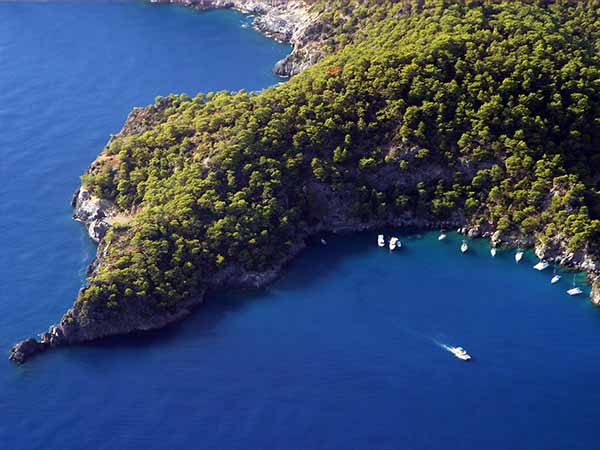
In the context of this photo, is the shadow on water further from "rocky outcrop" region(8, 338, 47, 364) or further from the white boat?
the white boat

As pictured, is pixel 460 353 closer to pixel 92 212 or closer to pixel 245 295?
pixel 245 295

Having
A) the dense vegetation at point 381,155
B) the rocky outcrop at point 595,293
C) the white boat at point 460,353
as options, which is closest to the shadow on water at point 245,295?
the dense vegetation at point 381,155

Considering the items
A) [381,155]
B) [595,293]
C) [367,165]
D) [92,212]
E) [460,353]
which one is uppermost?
[381,155]

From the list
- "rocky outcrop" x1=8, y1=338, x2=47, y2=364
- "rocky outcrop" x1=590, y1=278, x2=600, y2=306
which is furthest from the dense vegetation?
"rocky outcrop" x1=8, y1=338, x2=47, y2=364

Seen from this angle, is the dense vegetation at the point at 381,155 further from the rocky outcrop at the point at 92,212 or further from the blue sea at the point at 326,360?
the blue sea at the point at 326,360

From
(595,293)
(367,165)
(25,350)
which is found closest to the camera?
(25,350)

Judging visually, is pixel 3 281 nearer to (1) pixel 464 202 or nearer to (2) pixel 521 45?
(1) pixel 464 202

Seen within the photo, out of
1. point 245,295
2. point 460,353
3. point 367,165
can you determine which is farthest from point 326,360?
point 367,165
